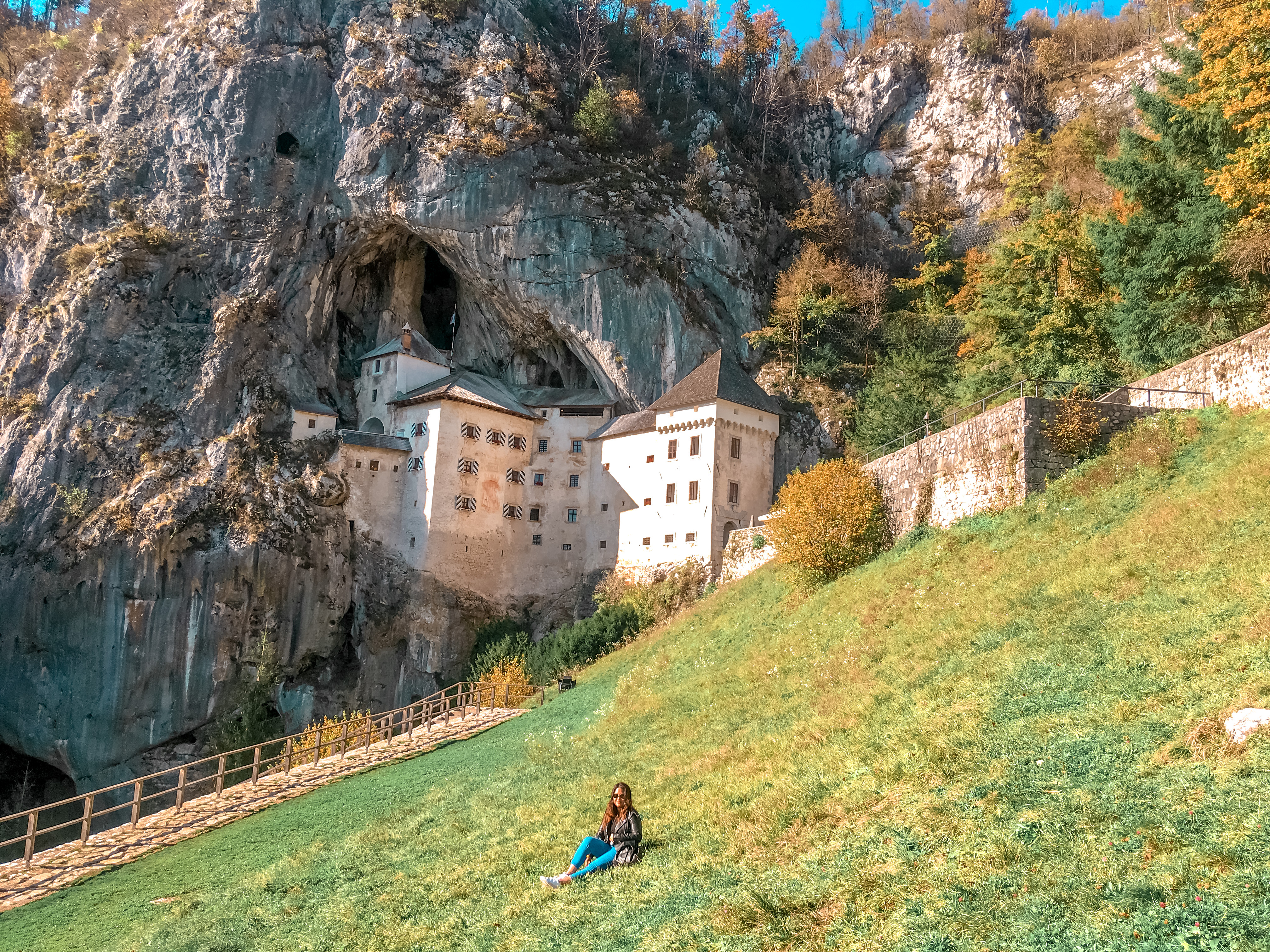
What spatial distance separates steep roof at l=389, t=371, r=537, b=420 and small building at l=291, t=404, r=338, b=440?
322 cm

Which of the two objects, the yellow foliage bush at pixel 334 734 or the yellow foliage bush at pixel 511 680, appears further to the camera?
the yellow foliage bush at pixel 511 680

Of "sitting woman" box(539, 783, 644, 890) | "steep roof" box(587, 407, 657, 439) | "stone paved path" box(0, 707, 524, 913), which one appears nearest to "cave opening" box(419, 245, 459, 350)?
"steep roof" box(587, 407, 657, 439)

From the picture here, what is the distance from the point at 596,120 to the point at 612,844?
47951 mm

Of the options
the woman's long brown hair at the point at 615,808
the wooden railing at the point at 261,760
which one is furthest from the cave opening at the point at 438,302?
the woman's long brown hair at the point at 615,808

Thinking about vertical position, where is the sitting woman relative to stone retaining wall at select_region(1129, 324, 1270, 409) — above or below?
below

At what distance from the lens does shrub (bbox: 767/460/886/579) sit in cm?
2953

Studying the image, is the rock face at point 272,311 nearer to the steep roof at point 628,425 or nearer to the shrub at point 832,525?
the steep roof at point 628,425

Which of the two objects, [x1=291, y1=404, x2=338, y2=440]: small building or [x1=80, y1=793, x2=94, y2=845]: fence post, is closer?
[x1=80, y1=793, x2=94, y2=845]: fence post

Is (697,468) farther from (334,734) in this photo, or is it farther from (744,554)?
(334,734)

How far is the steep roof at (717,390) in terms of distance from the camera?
45.6m

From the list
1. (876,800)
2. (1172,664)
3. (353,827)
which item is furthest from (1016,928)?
(353,827)

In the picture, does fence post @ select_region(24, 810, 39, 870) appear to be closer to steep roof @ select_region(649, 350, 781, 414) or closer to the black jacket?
the black jacket

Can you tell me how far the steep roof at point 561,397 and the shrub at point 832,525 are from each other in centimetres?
2085

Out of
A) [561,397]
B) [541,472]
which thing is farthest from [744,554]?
[561,397]
